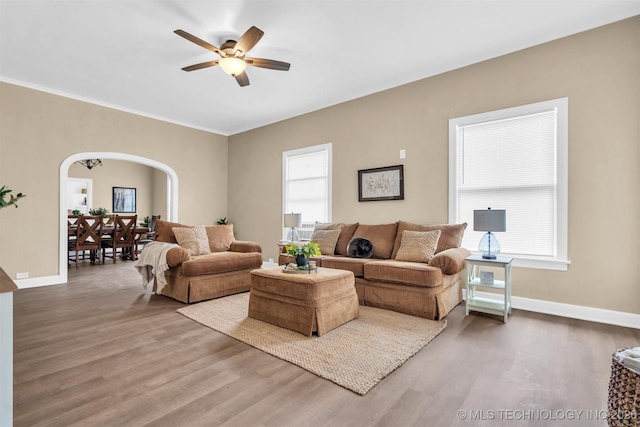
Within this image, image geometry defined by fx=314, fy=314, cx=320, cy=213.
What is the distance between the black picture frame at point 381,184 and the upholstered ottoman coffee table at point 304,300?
185 centimetres

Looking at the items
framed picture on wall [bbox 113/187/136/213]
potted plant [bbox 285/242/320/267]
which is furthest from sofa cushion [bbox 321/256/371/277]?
framed picture on wall [bbox 113/187/136/213]

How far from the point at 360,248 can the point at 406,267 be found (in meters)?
0.93

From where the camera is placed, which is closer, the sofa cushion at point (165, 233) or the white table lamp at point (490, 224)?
the white table lamp at point (490, 224)

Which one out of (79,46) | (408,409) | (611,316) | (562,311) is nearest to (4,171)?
(79,46)

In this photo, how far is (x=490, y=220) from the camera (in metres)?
3.28

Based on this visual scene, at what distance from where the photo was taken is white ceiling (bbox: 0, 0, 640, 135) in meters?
2.90

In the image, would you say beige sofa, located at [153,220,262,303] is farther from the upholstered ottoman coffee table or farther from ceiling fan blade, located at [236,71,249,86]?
ceiling fan blade, located at [236,71,249,86]

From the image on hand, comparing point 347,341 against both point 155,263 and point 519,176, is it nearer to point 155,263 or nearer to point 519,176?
point 155,263

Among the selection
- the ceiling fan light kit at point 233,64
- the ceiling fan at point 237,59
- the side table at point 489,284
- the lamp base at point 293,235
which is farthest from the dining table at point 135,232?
the side table at point 489,284

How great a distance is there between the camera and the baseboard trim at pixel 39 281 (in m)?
4.56

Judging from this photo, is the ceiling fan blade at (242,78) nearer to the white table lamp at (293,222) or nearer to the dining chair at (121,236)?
the white table lamp at (293,222)

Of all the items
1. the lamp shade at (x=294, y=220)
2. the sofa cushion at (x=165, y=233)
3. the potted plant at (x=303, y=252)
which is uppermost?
the lamp shade at (x=294, y=220)

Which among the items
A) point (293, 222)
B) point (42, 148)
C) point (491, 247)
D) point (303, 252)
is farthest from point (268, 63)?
point (42, 148)

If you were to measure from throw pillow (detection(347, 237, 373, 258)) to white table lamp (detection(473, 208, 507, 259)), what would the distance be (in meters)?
1.31
